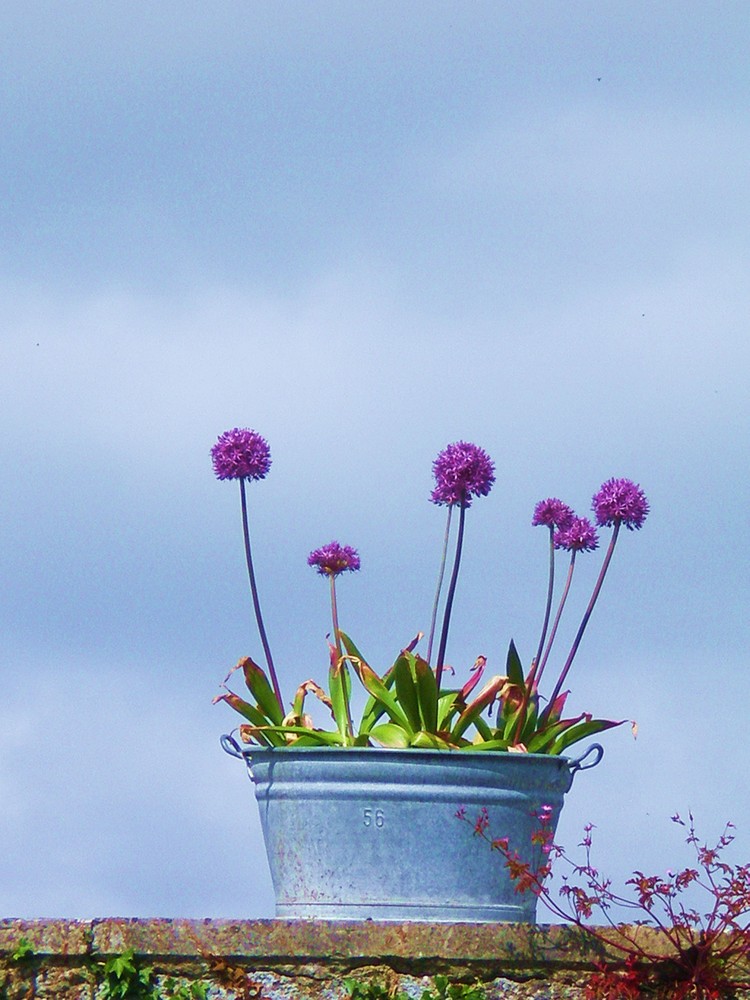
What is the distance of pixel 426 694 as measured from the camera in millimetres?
3236

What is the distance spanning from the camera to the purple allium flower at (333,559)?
3553 millimetres

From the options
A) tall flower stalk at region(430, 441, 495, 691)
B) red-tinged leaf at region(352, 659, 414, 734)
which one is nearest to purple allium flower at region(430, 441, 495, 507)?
tall flower stalk at region(430, 441, 495, 691)

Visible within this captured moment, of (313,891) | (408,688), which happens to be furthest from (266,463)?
(313,891)

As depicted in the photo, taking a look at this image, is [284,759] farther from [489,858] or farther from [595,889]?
[595,889]

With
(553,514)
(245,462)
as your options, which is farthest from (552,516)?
(245,462)

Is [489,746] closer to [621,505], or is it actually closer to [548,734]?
[548,734]

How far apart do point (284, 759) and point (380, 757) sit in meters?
0.22

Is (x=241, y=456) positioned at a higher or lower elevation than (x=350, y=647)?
higher

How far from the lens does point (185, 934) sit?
9.73 feet

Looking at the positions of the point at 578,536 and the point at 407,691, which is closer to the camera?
the point at 407,691

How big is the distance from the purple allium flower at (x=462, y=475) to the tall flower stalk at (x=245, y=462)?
0.42 meters

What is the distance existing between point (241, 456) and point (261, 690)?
1.79ft

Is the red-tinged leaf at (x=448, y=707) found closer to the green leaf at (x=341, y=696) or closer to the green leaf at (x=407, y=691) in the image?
the green leaf at (x=407, y=691)

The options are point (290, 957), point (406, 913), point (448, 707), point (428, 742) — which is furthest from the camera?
point (448, 707)
